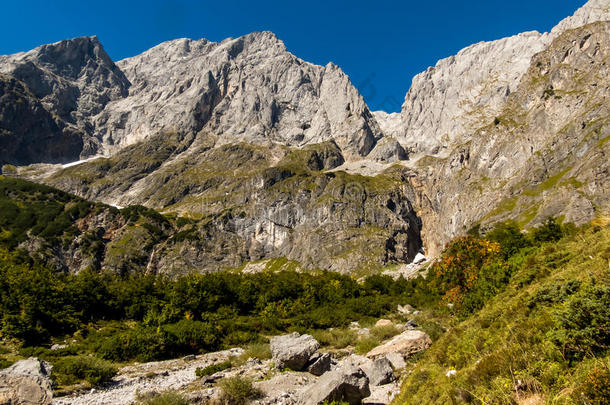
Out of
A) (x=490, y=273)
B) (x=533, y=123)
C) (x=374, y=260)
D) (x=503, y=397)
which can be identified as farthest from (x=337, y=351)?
(x=533, y=123)

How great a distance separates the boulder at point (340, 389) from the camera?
1230cm

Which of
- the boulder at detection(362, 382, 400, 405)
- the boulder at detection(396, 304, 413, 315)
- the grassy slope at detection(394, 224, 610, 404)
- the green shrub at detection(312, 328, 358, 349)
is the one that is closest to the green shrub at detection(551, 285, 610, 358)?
the grassy slope at detection(394, 224, 610, 404)

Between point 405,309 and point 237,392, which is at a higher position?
point 237,392

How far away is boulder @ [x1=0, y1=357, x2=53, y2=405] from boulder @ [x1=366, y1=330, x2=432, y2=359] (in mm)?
16368

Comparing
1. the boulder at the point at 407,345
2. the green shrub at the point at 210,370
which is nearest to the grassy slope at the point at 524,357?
the boulder at the point at 407,345

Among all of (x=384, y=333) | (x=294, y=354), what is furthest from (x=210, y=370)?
(x=384, y=333)

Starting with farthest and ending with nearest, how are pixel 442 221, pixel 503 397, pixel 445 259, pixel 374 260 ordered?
pixel 442 221, pixel 374 260, pixel 445 259, pixel 503 397

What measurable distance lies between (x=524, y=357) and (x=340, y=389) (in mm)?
6751

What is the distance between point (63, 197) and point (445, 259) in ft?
721

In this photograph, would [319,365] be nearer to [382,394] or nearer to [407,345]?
[382,394]

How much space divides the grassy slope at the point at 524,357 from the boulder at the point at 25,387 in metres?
13.5

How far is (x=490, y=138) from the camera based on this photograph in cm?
18525

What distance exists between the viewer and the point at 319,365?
18422 mm

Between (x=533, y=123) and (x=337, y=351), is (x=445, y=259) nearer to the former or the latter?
(x=337, y=351)
